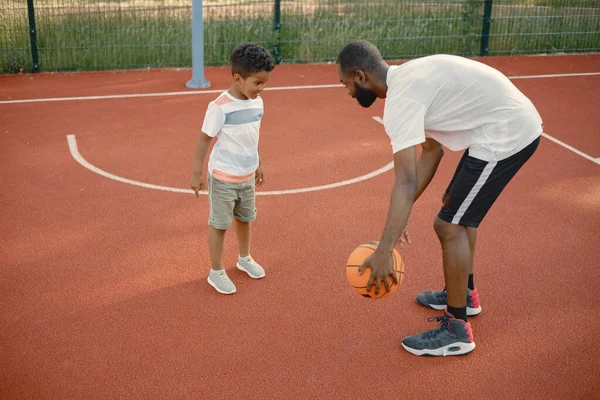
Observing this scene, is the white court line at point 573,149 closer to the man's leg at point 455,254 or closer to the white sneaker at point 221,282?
the man's leg at point 455,254

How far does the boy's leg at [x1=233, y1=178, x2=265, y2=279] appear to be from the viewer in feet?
16.0

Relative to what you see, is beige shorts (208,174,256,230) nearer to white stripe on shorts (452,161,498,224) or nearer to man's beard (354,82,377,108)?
man's beard (354,82,377,108)

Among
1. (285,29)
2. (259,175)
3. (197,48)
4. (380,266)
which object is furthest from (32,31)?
(380,266)

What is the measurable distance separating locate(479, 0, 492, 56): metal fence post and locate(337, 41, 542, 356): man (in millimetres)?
9502

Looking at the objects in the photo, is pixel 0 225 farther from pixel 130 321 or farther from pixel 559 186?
pixel 559 186

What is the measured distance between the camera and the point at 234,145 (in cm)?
466

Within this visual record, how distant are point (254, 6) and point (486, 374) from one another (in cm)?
952

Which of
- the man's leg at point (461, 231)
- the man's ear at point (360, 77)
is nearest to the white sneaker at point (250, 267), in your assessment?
the man's leg at point (461, 231)

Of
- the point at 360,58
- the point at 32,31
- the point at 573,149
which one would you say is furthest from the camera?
the point at 32,31

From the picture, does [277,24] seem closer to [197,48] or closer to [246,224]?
[197,48]

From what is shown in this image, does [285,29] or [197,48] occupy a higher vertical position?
[285,29]

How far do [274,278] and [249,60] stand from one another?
5.55 feet

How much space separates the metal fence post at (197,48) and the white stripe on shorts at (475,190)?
7.26 meters

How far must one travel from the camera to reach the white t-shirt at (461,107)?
3.57 metres
